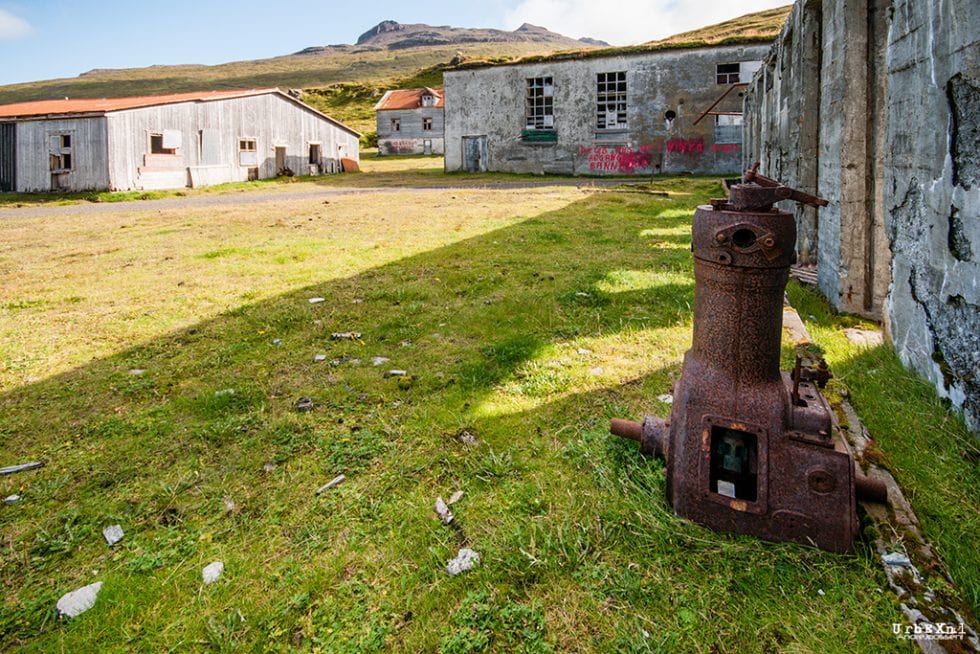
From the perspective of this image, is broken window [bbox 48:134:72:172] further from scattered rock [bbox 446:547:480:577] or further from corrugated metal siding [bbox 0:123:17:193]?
scattered rock [bbox 446:547:480:577]

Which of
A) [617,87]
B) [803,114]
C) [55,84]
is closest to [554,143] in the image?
[617,87]

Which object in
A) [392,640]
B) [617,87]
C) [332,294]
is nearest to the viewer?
[392,640]

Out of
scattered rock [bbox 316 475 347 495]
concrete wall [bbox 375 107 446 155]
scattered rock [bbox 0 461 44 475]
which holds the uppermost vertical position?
concrete wall [bbox 375 107 446 155]

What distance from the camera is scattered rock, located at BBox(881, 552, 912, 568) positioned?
6.48 ft

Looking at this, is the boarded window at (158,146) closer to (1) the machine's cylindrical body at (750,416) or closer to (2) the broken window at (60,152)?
(2) the broken window at (60,152)

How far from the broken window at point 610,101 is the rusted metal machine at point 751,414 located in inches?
1028

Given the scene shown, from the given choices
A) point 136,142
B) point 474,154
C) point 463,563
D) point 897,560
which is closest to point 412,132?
point 474,154

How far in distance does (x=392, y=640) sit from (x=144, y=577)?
1055 millimetres

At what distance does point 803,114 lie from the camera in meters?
6.39

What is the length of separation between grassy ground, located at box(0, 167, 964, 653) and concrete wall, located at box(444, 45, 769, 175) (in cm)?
2136

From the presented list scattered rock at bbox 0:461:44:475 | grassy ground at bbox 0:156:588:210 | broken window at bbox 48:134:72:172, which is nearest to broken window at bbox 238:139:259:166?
grassy ground at bbox 0:156:588:210

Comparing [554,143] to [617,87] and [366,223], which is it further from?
[366,223]

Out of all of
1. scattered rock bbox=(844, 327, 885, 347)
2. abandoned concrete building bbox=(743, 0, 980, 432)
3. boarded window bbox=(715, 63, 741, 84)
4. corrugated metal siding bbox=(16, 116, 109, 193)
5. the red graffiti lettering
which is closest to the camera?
abandoned concrete building bbox=(743, 0, 980, 432)

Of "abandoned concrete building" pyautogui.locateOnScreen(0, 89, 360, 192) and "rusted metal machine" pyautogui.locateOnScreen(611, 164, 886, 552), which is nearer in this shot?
"rusted metal machine" pyautogui.locateOnScreen(611, 164, 886, 552)
